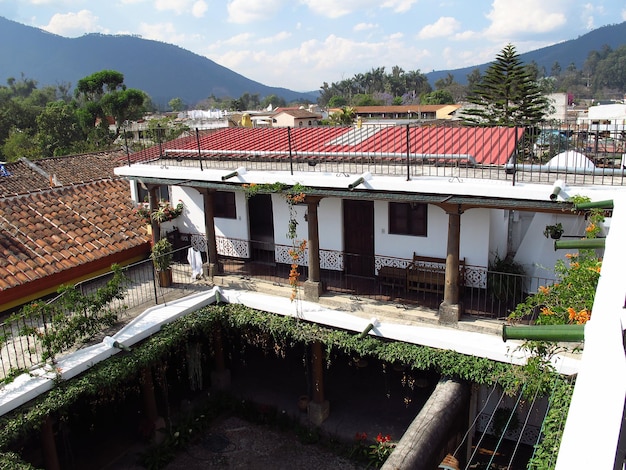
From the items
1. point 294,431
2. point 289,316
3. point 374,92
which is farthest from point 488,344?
point 374,92

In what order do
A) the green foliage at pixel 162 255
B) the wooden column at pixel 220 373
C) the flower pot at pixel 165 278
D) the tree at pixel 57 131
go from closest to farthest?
the green foliage at pixel 162 255 < the flower pot at pixel 165 278 < the wooden column at pixel 220 373 < the tree at pixel 57 131

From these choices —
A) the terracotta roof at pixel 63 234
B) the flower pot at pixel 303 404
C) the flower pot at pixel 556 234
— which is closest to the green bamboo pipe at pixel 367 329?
the flower pot at pixel 303 404

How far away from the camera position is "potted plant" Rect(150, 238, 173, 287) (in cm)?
1308

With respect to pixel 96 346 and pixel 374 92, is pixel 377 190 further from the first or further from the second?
pixel 374 92

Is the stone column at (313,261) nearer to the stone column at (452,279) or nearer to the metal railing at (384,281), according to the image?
the metal railing at (384,281)

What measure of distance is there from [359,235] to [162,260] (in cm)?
489

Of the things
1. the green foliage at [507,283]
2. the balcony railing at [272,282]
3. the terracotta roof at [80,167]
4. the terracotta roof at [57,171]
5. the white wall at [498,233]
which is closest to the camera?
the balcony railing at [272,282]

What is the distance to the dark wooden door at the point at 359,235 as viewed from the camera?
519 inches

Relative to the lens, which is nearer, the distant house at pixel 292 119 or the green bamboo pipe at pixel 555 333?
the green bamboo pipe at pixel 555 333

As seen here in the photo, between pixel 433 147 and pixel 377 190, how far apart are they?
7.17 ft

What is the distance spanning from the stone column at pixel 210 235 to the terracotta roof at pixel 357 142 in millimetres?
1557

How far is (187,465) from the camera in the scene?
12125mm

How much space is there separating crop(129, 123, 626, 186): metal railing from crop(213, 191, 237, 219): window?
1.15 meters

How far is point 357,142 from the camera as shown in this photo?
13.7m
